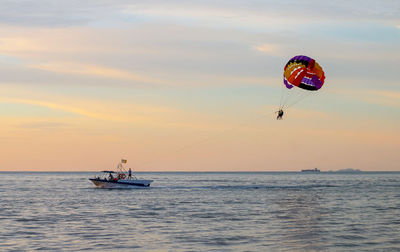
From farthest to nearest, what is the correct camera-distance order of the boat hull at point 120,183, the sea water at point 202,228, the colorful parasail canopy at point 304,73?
1. the boat hull at point 120,183
2. the colorful parasail canopy at point 304,73
3. the sea water at point 202,228

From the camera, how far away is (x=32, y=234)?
31188 mm

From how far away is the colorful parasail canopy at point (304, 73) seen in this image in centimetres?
4741

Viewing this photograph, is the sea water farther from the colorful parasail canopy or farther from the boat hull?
the boat hull

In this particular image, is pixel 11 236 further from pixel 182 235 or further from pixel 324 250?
pixel 324 250

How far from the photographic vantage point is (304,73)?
4741 cm

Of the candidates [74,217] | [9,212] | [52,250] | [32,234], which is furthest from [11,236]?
[9,212]

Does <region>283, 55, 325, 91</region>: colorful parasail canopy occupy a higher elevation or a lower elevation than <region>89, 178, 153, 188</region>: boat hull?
higher

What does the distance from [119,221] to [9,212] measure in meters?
12.8

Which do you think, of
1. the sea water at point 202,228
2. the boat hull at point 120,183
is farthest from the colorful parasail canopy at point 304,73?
the boat hull at point 120,183

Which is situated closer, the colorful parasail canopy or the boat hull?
the colorful parasail canopy

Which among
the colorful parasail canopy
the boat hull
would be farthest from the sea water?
the boat hull

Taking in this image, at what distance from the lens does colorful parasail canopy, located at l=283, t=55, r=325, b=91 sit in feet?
156

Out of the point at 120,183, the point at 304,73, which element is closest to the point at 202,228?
the point at 304,73

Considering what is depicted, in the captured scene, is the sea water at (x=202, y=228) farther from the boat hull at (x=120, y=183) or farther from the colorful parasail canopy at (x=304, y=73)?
the boat hull at (x=120, y=183)
